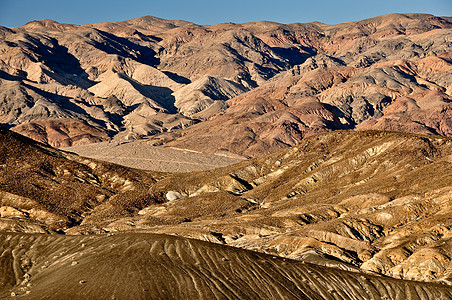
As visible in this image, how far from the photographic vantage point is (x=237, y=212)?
12088cm

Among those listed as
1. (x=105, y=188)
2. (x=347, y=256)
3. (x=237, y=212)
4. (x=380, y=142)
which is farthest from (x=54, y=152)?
(x=347, y=256)

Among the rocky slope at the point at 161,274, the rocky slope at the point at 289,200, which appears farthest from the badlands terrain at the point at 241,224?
the rocky slope at the point at 289,200

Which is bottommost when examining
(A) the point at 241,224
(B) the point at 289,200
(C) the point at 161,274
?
(A) the point at 241,224

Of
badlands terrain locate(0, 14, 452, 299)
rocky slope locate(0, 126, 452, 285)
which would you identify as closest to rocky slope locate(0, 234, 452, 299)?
badlands terrain locate(0, 14, 452, 299)

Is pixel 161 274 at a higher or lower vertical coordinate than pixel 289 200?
higher

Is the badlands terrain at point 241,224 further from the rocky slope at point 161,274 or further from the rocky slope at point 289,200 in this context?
the rocky slope at point 289,200

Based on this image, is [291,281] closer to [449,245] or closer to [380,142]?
[449,245]

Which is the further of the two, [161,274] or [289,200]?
[289,200]

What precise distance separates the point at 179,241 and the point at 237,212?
6442 cm

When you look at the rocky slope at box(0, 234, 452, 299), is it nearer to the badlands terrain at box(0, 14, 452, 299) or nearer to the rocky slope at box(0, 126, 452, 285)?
the badlands terrain at box(0, 14, 452, 299)

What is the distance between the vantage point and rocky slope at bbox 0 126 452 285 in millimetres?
79750

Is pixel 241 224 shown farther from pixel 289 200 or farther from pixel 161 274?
pixel 161 274

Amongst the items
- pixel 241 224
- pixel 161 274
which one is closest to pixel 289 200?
pixel 241 224

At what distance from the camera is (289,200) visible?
120750 mm
